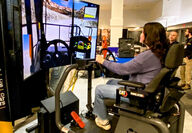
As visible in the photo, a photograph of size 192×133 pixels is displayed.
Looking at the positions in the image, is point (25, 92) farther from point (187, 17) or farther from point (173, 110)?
point (187, 17)

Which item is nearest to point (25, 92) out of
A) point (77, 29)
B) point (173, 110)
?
point (77, 29)

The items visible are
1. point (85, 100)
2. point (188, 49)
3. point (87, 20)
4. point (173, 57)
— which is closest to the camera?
→ point (173, 57)

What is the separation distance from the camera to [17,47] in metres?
1.72

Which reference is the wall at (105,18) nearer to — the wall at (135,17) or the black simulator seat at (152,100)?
the wall at (135,17)

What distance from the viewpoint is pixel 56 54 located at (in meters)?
2.26

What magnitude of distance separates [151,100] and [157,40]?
0.61m

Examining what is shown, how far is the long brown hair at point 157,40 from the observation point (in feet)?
5.02

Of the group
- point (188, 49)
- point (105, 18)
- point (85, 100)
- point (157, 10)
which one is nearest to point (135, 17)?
point (105, 18)

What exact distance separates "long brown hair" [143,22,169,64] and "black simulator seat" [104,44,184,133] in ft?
0.53

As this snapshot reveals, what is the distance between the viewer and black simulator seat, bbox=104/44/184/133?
1.38m

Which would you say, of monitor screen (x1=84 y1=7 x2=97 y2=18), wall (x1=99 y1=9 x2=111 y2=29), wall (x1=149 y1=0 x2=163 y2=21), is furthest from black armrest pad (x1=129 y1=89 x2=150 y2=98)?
wall (x1=99 y1=9 x2=111 y2=29)

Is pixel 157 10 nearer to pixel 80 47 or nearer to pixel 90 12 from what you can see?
pixel 90 12

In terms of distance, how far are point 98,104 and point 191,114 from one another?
6.91ft

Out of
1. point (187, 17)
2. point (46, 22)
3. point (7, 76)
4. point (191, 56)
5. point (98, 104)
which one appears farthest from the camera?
point (187, 17)
